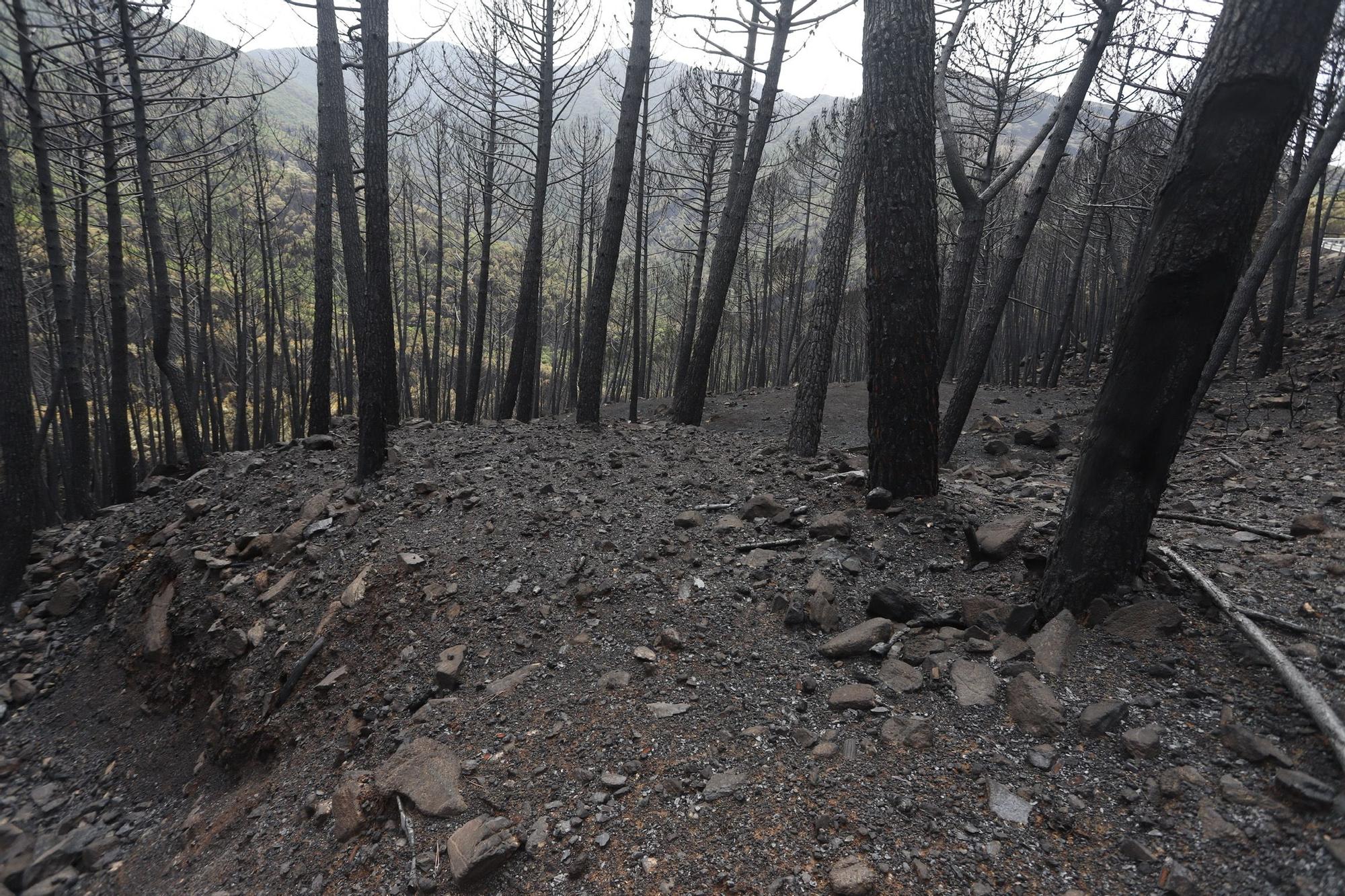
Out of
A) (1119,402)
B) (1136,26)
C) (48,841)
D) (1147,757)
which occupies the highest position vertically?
(1136,26)

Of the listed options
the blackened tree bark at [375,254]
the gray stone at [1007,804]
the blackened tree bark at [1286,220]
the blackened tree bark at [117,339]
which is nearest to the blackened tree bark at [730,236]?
the blackened tree bark at [375,254]

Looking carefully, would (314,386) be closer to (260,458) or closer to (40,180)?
(260,458)

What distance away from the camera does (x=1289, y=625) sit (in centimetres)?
217

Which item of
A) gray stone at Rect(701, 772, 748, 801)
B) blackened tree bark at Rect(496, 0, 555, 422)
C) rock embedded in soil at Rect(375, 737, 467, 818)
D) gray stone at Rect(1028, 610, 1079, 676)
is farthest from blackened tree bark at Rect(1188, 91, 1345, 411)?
blackened tree bark at Rect(496, 0, 555, 422)

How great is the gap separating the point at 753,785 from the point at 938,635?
114cm

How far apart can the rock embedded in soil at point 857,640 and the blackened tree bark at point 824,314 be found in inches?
136

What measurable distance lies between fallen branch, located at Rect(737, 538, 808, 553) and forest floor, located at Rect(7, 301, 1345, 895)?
0.05 meters

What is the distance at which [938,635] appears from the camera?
2.65 metres

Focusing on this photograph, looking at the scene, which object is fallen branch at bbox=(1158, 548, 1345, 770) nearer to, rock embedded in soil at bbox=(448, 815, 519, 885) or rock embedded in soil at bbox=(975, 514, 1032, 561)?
rock embedded in soil at bbox=(975, 514, 1032, 561)

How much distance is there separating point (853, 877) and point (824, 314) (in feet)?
17.6

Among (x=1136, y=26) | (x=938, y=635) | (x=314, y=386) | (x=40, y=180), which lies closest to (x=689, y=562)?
(x=938, y=635)

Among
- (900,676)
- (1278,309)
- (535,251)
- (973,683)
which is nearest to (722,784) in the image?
(900,676)

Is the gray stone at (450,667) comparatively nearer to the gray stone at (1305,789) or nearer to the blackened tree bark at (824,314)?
the gray stone at (1305,789)

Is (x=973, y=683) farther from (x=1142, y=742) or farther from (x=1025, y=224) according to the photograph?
(x=1025, y=224)
